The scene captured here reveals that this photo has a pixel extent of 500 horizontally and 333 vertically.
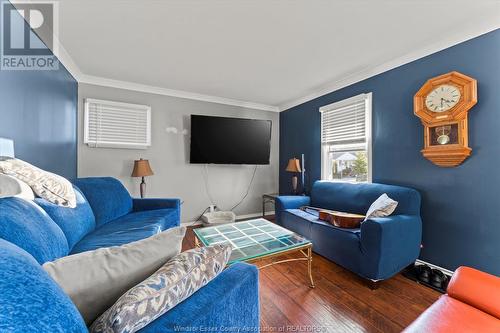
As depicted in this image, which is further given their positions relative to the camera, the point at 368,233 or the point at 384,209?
the point at 384,209

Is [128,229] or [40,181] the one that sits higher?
[40,181]

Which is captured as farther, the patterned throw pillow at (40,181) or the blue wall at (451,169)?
the blue wall at (451,169)

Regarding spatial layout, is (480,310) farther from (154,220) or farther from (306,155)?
(306,155)

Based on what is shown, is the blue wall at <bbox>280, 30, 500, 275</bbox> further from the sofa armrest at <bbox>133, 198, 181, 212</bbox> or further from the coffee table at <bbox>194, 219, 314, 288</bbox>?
the sofa armrest at <bbox>133, 198, 181, 212</bbox>

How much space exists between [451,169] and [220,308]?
2458 mm

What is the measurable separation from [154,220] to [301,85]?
277cm

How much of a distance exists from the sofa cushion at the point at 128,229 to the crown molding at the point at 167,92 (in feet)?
6.53

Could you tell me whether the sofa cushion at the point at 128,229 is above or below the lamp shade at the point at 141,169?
below

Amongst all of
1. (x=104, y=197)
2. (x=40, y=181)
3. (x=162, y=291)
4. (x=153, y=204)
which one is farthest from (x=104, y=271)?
(x=153, y=204)

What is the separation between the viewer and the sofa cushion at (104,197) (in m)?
2.06

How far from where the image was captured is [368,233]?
176 cm

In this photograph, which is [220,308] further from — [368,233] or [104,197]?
[104,197]

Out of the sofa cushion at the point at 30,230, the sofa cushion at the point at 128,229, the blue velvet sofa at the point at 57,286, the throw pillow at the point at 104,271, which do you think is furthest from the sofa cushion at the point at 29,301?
the sofa cushion at the point at 128,229
